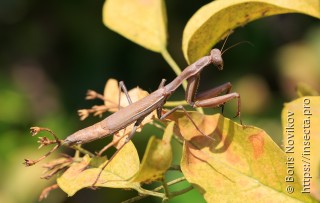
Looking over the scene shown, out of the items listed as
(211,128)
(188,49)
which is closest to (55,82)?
(188,49)

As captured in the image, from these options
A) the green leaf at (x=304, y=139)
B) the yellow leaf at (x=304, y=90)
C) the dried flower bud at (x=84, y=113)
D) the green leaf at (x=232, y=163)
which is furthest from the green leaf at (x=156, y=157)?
the yellow leaf at (x=304, y=90)

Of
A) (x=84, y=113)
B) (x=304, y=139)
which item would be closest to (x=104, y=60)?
(x=84, y=113)

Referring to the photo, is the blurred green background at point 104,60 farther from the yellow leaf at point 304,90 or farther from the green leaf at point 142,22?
the yellow leaf at point 304,90

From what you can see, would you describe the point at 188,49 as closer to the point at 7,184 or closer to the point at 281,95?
the point at 7,184

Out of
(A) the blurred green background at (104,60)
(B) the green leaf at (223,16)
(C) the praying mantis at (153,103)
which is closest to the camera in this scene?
(B) the green leaf at (223,16)

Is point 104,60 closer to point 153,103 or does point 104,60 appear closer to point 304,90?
point 153,103

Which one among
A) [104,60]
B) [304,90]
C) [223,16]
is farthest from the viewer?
[104,60]

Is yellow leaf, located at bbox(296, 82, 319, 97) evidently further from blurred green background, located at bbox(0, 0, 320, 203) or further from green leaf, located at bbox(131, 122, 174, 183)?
blurred green background, located at bbox(0, 0, 320, 203)
